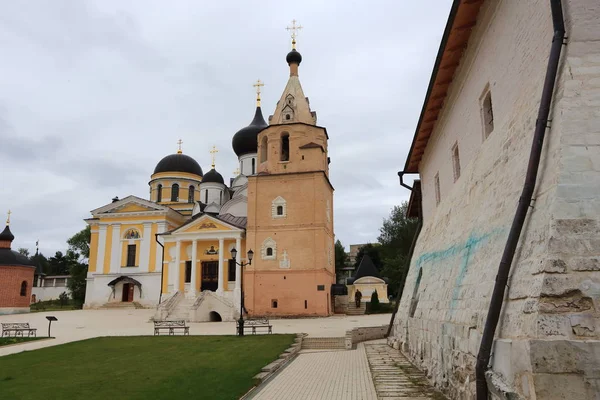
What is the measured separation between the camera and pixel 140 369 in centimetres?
1089

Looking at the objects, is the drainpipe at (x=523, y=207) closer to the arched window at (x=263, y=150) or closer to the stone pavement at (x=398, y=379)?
the stone pavement at (x=398, y=379)

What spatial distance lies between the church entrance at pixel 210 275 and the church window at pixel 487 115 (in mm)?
29616

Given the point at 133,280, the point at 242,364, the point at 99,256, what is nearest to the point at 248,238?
the point at 133,280

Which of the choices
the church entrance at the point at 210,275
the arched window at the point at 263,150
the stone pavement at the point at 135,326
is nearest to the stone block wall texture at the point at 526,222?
the stone pavement at the point at 135,326

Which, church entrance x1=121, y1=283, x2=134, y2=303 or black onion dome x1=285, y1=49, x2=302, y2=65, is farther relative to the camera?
church entrance x1=121, y1=283, x2=134, y2=303

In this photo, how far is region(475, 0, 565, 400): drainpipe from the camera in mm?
4785

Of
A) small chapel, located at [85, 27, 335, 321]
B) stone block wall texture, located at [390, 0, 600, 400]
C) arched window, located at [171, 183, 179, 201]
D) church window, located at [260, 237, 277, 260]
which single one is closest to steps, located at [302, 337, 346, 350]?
stone block wall texture, located at [390, 0, 600, 400]

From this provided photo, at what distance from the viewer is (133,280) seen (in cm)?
4128

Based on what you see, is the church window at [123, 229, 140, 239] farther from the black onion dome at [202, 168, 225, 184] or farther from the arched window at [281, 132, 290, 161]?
the arched window at [281, 132, 290, 161]

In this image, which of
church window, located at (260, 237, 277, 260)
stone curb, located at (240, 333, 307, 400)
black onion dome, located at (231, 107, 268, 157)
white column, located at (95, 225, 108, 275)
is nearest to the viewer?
stone curb, located at (240, 333, 307, 400)

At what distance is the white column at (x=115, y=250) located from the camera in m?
42.3

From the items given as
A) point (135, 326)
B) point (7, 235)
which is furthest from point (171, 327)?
point (7, 235)

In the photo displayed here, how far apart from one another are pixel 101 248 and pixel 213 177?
1285 cm

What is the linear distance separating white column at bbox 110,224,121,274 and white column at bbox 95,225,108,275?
0.78 meters
